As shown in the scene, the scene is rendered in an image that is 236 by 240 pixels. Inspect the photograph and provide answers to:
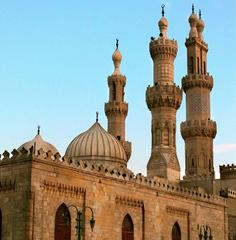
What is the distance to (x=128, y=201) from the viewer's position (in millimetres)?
27672

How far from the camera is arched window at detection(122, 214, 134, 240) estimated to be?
2730cm

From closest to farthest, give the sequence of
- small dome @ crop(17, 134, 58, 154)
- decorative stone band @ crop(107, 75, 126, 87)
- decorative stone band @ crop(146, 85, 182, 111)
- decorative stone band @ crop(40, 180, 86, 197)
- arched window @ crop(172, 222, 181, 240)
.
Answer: decorative stone band @ crop(40, 180, 86, 197) < small dome @ crop(17, 134, 58, 154) < arched window @ crop(172, 222, 181, 240) < decorative stone band @ crop(146, 85, 182, 111) < decorative stone band @ crop(107, 75, 126, 87)

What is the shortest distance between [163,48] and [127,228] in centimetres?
1966

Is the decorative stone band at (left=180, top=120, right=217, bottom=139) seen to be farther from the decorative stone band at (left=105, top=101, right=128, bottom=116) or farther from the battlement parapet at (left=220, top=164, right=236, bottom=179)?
the decorative stone band at (left=105, top=101, right=128, bottom=116)

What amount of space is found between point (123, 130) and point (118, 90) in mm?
3393

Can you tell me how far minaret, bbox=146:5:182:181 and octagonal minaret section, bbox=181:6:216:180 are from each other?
1178mm

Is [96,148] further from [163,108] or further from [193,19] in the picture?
[193,19]

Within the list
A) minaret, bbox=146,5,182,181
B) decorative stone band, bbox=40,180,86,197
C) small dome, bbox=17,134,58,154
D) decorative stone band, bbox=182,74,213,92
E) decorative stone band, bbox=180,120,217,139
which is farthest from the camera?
decorative stone band, bbox=182,74,213,92

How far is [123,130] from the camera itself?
159 feet

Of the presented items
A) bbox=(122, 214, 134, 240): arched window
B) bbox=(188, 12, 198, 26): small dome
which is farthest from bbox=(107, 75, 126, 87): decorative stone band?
bbox=(122, 214, 134, 240): arched window

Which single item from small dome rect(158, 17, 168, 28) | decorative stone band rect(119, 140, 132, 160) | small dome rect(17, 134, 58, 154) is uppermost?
small dome rect(158, 17, 168, 28)

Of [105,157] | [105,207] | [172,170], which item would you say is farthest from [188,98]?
[105,207]

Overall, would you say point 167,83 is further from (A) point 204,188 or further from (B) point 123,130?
(A) point 204,188

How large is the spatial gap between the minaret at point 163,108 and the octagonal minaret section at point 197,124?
1.18 metres
